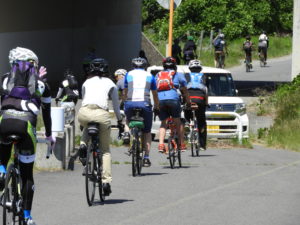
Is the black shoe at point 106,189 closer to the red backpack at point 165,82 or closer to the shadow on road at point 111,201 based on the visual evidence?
the shadow on road at point 111,201

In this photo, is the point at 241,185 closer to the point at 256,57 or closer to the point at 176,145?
the point at 176,145

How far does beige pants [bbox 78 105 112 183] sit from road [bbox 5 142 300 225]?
1.56 ft

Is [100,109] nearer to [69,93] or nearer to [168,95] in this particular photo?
[168,95]

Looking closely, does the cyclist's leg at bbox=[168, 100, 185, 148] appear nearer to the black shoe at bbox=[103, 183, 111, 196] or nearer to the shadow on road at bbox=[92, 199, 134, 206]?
the shadow on road at bbox=[92, 199, 134, 206]

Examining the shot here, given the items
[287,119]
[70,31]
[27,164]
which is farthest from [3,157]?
[70,31]

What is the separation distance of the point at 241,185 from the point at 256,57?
4387 cm

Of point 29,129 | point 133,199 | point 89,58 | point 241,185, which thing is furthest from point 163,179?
point 89,58

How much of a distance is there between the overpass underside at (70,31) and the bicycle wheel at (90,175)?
23.3 metres

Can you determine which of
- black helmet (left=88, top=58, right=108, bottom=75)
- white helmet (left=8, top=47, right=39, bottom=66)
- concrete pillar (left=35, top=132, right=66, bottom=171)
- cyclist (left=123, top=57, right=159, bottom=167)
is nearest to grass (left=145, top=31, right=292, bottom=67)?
concrete pillar (left=35, top=132, right=66, bottom=171)

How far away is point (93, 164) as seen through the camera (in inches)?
460

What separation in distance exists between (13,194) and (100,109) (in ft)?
9.76

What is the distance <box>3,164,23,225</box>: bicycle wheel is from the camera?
880 centimetres

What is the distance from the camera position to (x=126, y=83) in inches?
575

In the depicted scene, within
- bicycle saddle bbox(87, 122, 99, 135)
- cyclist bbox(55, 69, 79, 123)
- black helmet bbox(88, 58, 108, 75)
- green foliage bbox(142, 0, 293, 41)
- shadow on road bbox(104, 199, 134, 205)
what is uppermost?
green foliage bbox(142, 0, 293, 41)
